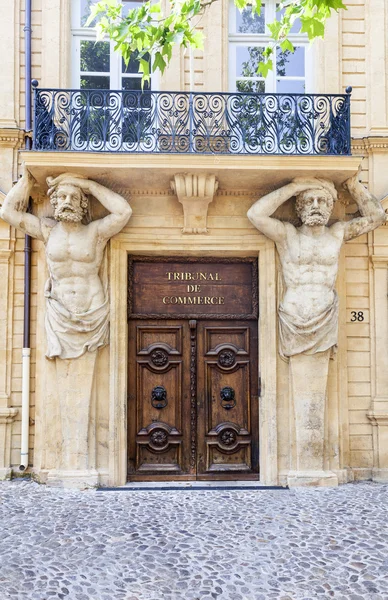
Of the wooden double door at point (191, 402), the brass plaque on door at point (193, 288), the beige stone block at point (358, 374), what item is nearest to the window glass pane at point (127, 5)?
the brass plaque on door at point (193, 288)

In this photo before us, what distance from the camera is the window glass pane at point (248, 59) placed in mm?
7273

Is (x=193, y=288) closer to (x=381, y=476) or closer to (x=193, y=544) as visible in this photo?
(x=193, y=544)

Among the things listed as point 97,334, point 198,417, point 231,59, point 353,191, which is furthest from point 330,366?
point 231,59

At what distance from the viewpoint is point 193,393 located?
675cm

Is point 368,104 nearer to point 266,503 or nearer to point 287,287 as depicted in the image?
point 287,287

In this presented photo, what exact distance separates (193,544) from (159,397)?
2.31 metres

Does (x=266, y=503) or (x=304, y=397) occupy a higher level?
(x=304, y=397)

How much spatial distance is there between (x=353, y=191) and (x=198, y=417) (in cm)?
341

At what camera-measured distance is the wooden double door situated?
671 cm

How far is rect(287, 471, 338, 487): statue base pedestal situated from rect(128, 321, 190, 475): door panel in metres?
1.31

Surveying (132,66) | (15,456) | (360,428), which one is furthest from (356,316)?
(15,456)

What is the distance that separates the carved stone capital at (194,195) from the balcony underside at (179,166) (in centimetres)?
9

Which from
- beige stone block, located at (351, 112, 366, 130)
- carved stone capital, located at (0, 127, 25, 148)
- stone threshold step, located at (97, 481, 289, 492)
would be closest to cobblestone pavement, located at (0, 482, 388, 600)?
stone threshold step, located at (97, 481, 289, 492)

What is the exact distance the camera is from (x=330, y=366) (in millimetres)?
6648
